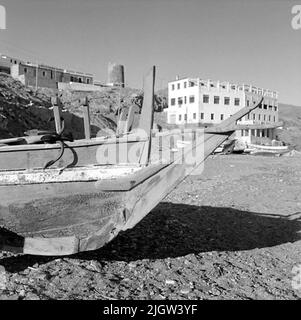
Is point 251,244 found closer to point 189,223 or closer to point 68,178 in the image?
point 189,223

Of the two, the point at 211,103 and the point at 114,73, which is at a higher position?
the point at 114,73

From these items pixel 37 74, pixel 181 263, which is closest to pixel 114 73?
pixel 37 74

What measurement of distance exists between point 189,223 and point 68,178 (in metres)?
3.44

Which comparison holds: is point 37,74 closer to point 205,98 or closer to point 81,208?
point 205,98

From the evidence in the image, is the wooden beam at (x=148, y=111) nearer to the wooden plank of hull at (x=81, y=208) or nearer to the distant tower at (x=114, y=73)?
the wooden plank of hull at (x=81, y=208)

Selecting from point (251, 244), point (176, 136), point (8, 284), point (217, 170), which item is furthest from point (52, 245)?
point (217, 170)

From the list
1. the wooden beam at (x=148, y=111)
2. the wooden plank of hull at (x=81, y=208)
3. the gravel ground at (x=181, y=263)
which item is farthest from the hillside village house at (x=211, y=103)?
the wooden plank of hull at (x=81, y=208)

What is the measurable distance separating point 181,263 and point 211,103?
48274 mm

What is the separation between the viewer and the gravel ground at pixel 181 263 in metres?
4.21

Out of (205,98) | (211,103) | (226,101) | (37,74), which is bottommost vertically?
(211,103)

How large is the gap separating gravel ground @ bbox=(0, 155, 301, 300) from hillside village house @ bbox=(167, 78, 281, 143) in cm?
4238

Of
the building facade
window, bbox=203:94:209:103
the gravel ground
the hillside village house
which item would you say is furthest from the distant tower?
the gravel ground

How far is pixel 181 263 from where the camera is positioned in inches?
203

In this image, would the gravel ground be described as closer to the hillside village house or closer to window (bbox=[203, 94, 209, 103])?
the hillside village house
